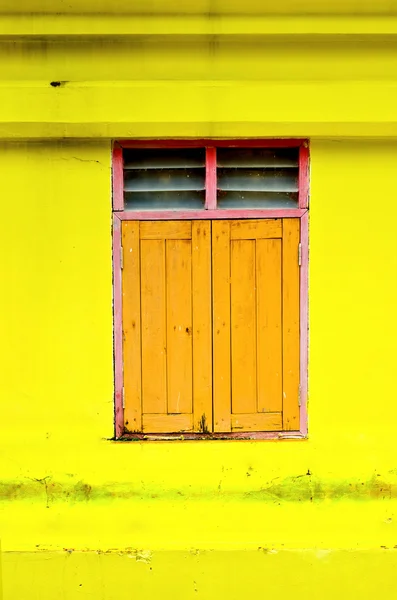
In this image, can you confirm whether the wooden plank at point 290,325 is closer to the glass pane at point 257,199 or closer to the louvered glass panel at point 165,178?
the glass pane at point 257,199

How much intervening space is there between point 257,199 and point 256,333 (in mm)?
804

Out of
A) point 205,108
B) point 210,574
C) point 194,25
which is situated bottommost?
point 210,574

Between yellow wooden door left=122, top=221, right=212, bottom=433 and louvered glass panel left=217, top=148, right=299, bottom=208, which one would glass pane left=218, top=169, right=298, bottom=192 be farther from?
yellow wooden door left=122, top=221, right=212, bottom=433

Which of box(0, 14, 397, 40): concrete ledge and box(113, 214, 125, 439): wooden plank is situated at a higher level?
box(0, 14, 397, 40): concrete ledge

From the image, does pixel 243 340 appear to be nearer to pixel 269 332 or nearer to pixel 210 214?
pixel 269 332

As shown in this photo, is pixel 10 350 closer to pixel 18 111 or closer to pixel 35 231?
pixel 35 231

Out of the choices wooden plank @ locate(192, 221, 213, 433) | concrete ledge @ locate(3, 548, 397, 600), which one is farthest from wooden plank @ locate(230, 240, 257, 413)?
concrete ledge @ locate(3, 548, 397, 600)

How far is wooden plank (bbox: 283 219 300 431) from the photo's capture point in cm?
329

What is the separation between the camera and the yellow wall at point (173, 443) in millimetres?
3180

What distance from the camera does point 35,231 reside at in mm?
3273

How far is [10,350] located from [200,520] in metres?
1.50

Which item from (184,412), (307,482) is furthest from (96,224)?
(307,482)

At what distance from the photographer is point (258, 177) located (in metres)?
3.34

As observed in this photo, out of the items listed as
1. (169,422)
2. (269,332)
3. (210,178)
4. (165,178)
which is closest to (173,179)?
(165,178)
